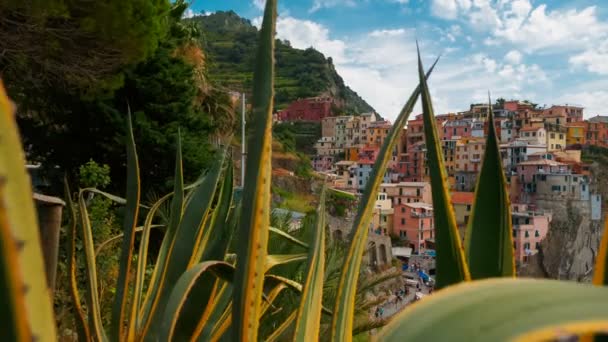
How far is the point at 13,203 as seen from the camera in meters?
0.17

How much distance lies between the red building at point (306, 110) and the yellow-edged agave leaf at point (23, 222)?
46553 millimetres

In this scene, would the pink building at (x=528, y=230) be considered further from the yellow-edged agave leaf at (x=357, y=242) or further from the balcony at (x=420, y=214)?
the yellow-edged agave leaf at (x=357, y=242)

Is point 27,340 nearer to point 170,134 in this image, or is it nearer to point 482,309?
point 482,309

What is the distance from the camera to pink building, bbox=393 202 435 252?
1238 inches

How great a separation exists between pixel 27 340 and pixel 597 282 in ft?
0.83

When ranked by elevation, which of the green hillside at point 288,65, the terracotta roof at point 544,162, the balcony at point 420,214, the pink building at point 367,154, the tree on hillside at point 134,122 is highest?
the green hillside at point 288,65

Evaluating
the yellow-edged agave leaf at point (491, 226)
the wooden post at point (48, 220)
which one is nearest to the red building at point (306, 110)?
the wooden post at point (48, 220)

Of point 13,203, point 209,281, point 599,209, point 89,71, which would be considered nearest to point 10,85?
point 89,71

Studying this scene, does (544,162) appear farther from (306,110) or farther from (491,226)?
(491,226)

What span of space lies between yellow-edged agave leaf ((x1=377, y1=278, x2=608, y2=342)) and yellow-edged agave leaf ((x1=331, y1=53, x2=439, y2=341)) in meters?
0.31

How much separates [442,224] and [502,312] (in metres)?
0.27

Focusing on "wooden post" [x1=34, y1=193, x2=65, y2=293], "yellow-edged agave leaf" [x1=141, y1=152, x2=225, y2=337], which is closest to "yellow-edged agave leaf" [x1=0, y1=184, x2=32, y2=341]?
"yellow-edged agave leaf" [x1=141, y1=152, x2=225, y2=337]

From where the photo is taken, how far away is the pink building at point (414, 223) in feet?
103

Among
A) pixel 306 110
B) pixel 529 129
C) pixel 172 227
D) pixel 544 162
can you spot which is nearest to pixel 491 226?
pixel 172 227
